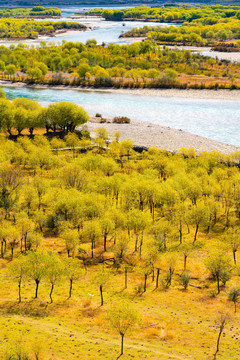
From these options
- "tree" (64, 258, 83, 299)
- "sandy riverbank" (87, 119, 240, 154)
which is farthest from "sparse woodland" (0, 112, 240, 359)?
"sandy riverbank" (87, 119, 240, 154)

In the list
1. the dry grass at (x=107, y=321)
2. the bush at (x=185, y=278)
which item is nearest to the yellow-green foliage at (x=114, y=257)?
the dry grass at (x=107, y=321)

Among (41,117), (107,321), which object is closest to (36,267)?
(107,321)

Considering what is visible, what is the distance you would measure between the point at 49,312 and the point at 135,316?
1068 cm

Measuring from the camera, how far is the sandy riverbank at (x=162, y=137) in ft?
333

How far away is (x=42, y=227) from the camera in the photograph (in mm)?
62781

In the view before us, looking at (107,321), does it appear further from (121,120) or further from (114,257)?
(121,120)

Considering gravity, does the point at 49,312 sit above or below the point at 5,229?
below

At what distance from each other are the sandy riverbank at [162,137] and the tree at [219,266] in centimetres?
5324

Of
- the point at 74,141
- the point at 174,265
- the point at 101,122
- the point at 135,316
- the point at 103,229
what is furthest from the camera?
the point at 101,122

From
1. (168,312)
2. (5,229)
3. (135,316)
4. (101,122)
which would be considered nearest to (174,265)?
(168,312)

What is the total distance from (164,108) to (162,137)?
38935 millimetres

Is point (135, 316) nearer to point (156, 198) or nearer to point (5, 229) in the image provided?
point (5, 229)

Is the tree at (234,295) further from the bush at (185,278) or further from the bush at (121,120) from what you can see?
the bush at (121,120)

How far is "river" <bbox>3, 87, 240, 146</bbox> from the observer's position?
12031cm
